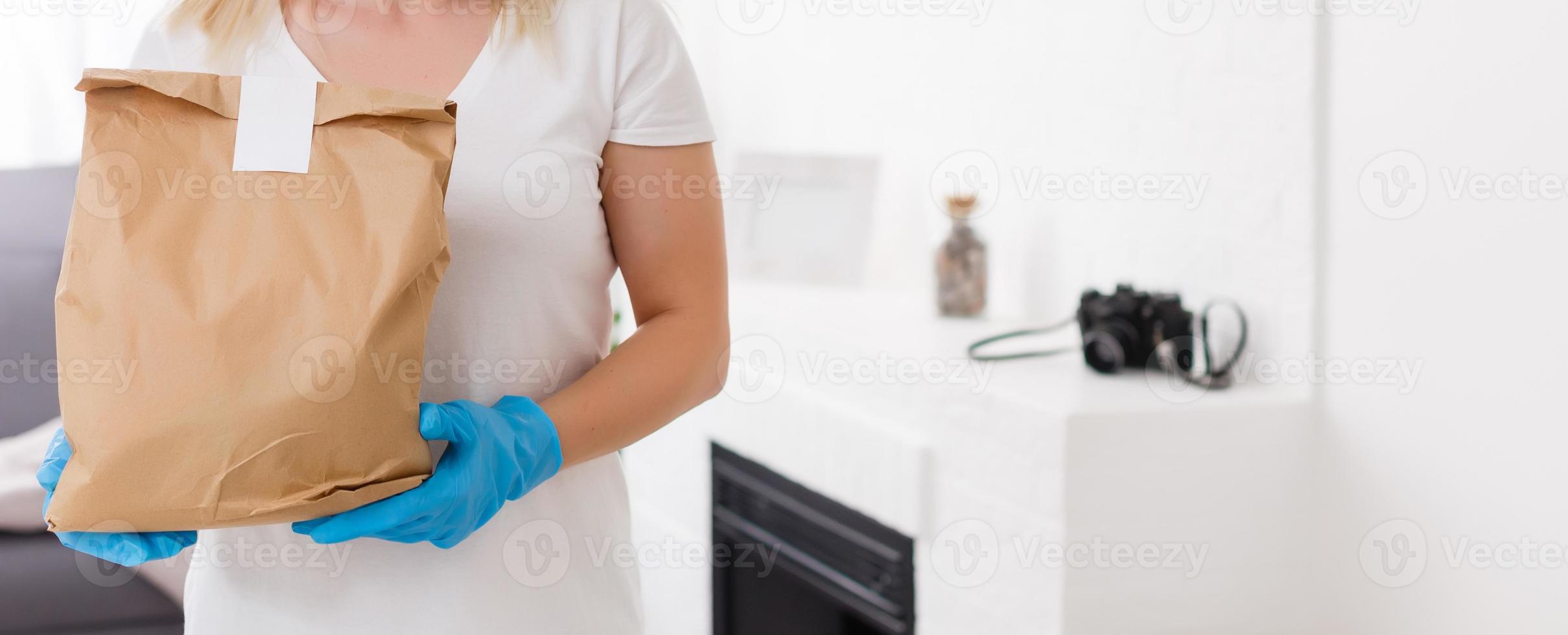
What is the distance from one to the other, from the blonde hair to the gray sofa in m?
1.41

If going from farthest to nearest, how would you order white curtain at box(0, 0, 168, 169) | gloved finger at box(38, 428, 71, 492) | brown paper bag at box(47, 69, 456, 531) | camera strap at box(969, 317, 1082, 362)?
white curtain at box(0, 0, 168, 169) → camera strap at box(969, 317, 1082, 362) → gloved finger at box(38, 428, 71, 492) → brown paper bag at box(47, 69, 456, 531)

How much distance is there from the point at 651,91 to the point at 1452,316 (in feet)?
3.10

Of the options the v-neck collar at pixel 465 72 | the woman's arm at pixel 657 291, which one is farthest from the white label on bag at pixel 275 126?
the woman's arm at pixel 657 291

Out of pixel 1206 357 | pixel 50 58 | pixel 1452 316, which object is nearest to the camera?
pixel 1452 316

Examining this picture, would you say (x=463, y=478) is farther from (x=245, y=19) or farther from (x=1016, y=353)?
(x=1016, y=353)

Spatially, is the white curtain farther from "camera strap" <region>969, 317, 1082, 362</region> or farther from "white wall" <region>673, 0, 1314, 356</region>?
"camera strap" <region>969, 317, 1082, 362</region>

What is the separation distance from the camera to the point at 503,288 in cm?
85

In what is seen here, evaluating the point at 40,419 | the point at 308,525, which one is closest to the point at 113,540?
the point at 308,525

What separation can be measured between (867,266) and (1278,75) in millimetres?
1143

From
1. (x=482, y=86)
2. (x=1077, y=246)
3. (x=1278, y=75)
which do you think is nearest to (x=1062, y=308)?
(x=1077, y=246)

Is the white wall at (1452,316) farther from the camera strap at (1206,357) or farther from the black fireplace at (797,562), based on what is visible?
the black fireplace at (797,562)

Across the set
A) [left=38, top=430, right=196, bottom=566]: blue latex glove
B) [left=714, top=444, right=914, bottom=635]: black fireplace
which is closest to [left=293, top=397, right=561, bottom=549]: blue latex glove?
[left=38, top=430, right=196, bottom=566]: blue latex glove

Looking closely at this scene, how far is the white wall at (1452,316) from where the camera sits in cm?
121

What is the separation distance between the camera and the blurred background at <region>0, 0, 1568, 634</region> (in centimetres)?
127
